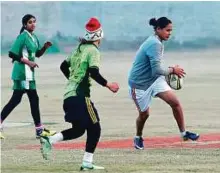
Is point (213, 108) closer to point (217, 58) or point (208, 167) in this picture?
point (208, 167)

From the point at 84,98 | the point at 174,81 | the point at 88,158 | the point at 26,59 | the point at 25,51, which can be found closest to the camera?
the point at 88,158

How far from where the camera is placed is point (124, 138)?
15.1m

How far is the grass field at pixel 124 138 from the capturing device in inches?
459

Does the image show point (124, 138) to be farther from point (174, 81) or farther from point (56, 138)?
point (56, 138)

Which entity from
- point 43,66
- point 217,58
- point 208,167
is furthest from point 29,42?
point 217,58

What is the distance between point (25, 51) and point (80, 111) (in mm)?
3876

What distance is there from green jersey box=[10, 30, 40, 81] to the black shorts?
3.67 m

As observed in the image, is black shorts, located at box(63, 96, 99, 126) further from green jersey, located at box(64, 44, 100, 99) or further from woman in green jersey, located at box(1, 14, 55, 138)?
woman in green jersey, located at box(1, 14, 55, 138)

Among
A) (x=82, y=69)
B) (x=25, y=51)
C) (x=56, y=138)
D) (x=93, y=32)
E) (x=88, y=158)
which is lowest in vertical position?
(x=88, y=158)

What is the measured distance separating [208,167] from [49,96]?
13.8 m

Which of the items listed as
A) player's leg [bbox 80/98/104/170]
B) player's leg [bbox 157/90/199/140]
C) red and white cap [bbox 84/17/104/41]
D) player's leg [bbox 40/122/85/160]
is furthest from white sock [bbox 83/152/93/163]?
player's leg [bbox 157/90/199/140]

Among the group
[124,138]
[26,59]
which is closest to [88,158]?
[124,138]

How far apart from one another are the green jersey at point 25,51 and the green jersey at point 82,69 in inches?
139

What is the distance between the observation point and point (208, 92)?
25.2 meters
